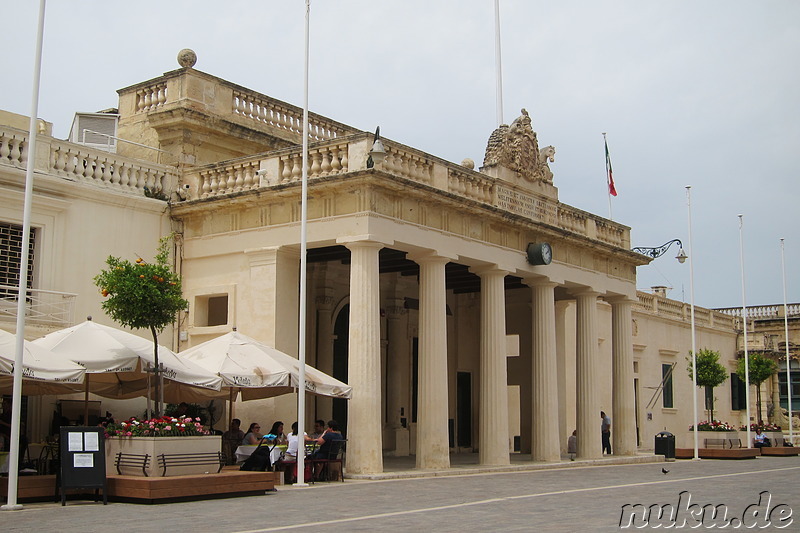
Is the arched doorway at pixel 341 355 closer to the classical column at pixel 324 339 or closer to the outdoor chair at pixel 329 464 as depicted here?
the classical column at pixel 324 339

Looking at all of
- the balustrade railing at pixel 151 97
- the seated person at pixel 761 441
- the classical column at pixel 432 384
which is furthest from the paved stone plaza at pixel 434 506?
the seated person at pixel 761 441

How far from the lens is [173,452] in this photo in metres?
14.5

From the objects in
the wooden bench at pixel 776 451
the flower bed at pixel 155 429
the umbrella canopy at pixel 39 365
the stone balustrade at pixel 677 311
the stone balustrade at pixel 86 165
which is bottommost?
the wooden bench at pixel 776 451

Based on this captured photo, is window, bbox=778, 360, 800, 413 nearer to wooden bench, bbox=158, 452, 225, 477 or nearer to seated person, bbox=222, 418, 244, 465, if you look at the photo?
seated person, bbox=222, 418, 244, 465

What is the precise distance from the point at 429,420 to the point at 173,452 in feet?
24.0

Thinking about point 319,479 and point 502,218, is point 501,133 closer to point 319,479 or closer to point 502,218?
point 502,218

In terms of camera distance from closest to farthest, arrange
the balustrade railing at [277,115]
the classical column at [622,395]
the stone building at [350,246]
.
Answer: the stone building at [350,246], the balustrade railing at [277,115], the classical column at [622,395]

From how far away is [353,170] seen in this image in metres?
19.6

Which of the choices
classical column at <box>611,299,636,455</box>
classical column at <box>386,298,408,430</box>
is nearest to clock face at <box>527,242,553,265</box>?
classical column at <box>386,298,408,430</box>

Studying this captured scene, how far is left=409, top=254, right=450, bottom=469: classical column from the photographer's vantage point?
20625 millimetres

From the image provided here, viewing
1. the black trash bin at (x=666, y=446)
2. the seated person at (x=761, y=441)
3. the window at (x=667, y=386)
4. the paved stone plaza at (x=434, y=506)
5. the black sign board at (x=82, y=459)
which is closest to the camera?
the paved stone plaza at (x=434, y=506)

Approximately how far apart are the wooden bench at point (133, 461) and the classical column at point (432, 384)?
7654mm

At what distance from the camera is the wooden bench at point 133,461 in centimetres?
1420

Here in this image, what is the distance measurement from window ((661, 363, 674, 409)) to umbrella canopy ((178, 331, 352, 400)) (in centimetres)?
2451
